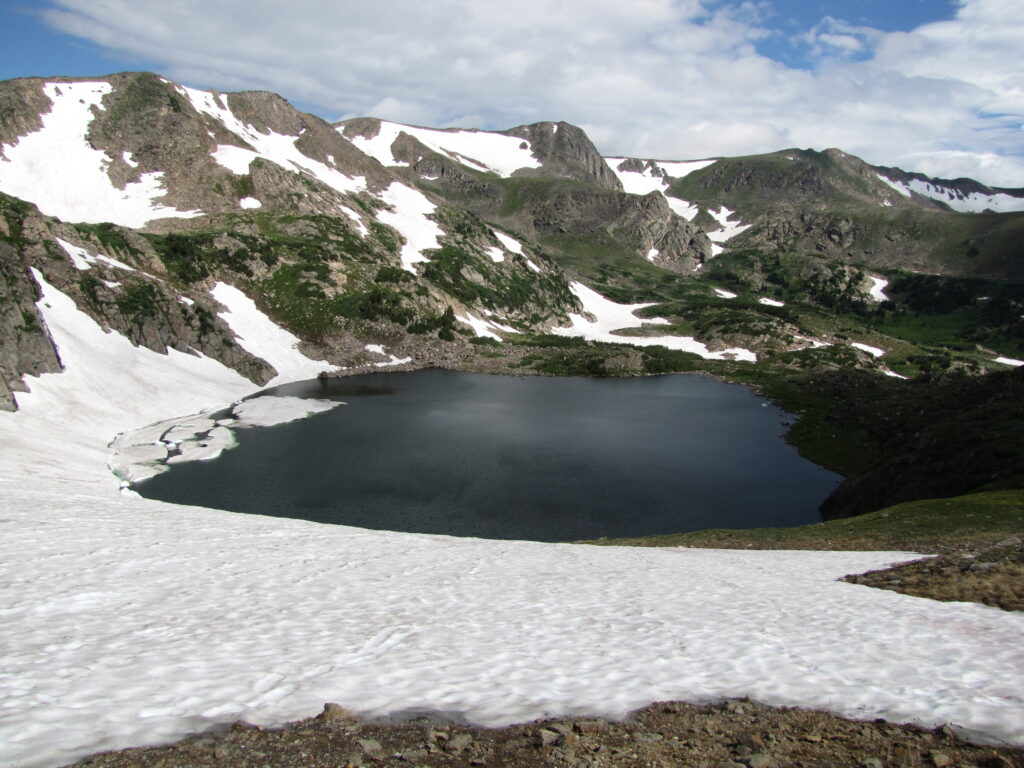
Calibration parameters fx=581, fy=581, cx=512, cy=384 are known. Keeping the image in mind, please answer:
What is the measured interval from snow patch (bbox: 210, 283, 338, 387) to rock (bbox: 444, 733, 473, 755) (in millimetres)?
96889

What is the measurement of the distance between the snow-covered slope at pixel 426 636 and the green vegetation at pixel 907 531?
4045 mm

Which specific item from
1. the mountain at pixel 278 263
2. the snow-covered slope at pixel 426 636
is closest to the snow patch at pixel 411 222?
the mountain at pixel 278 263

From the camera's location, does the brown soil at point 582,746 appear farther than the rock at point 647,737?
No

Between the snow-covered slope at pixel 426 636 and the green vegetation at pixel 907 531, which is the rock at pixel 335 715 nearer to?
the snow-covered slope at pixel 426 636

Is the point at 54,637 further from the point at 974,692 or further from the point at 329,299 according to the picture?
the point at 329,299

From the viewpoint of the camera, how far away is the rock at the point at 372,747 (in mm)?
7477

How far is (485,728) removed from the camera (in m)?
8.30

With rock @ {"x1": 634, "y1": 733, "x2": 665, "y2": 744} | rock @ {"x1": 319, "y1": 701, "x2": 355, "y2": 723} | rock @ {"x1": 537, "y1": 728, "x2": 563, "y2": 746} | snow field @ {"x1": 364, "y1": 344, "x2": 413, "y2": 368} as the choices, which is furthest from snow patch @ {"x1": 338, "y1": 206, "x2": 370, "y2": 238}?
rock @ {"x1": 634, "y1": 733, "x2": 665, "y2": 744}

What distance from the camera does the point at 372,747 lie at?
7.62m

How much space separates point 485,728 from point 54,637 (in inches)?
339

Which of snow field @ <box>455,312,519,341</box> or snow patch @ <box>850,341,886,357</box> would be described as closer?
snow field @ <box>455,312,519,341</box>

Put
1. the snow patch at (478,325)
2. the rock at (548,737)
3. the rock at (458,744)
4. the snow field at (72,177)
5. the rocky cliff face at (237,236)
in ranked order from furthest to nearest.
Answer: the snow patch at (478,325) < the snow field at (72,177) < the rocky cliff face at (237,236) < the rock at (548,737) < the rock at (458,744)

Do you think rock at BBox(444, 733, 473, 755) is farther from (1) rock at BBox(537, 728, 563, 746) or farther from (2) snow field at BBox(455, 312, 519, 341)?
(2) snow field at BBox(455, 312, 519, 341)

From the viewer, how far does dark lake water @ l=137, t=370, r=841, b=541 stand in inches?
1729
